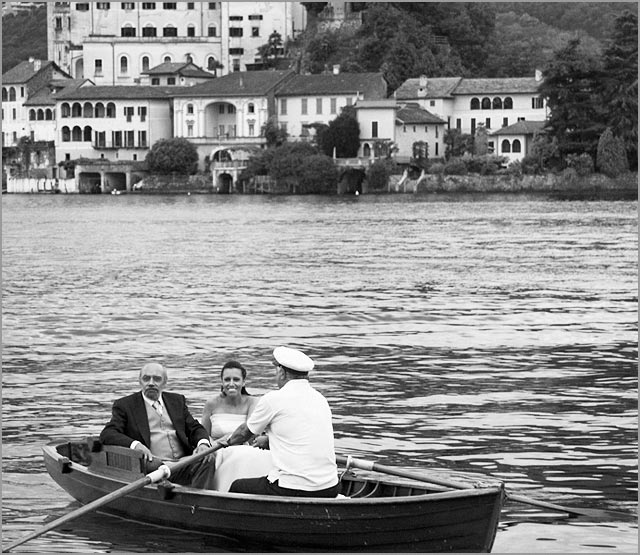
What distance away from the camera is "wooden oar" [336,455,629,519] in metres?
11.6

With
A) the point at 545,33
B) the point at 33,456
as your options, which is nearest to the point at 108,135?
the point at 545,33

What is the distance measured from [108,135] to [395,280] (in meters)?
87.8

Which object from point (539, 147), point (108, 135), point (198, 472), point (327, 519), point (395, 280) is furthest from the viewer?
point (108, 135)

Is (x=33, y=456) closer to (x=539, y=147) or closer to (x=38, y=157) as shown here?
(x=539, y=147)

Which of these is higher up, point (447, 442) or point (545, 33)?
point (545, 33)

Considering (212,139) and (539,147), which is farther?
(212,139)

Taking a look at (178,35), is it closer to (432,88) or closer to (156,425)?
(432,88)

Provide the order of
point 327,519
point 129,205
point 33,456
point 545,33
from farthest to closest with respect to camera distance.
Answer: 1. point 545,33
2. point 129,205
3. point 33,456
4. point 327,519

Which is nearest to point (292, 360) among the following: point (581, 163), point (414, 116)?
point (581, 163)

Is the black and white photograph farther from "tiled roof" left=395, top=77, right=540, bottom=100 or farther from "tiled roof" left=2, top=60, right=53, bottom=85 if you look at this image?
"tiled roof" left=2, top=60, right=53, bottom=85

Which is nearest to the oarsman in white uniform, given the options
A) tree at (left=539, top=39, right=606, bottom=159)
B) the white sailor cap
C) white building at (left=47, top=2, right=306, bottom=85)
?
the white sailor cap

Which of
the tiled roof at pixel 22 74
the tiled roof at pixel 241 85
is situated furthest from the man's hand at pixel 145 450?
the tiled roof at pixel 22 74

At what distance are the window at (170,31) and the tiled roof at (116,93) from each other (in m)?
15.3

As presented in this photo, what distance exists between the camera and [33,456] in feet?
50.3
